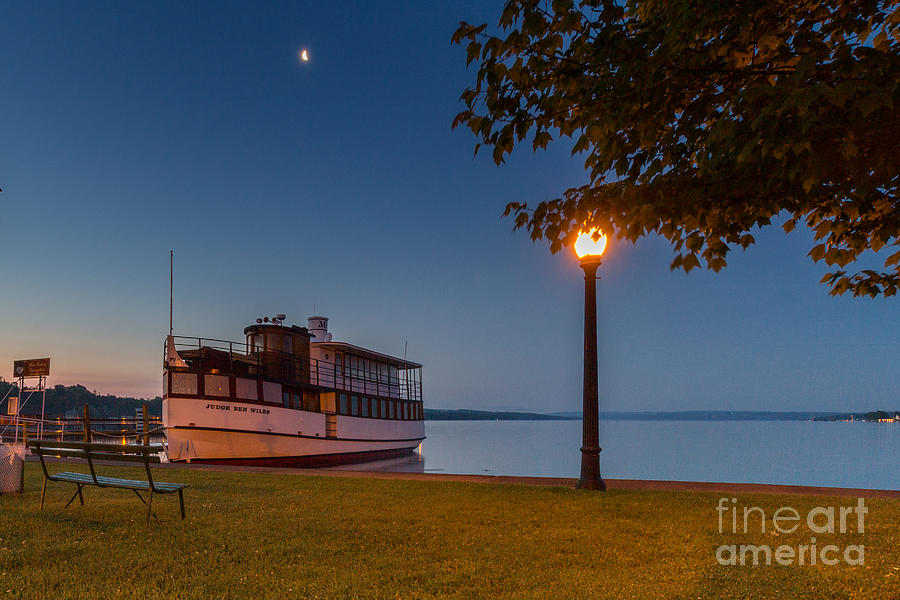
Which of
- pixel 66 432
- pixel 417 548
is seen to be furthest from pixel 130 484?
pixel 66 432

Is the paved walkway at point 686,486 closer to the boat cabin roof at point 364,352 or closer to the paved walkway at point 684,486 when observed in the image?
the paved walkway at point 684,486

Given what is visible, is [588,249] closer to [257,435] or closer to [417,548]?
[417,548]

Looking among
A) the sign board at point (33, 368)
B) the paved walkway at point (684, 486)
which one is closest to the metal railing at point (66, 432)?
the sign board at point (33, 368)

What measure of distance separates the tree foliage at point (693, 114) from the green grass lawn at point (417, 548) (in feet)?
8.26

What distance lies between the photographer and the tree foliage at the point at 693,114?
306cm

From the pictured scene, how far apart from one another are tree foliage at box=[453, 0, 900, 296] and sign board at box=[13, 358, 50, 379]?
81.7ft

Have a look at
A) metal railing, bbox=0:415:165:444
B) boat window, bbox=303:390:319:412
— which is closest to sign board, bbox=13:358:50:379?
metal railing, bbox=0:415:165:444

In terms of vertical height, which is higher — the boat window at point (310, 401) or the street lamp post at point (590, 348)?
the street lamp post at point (590, 348)

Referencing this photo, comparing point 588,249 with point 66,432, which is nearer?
point 588,249

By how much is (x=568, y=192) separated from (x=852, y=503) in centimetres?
623

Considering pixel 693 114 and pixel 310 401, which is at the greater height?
pixel 693 114

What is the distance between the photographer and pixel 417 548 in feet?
16.3

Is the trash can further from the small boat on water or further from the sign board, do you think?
the sign board

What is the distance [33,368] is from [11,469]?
18167mm
